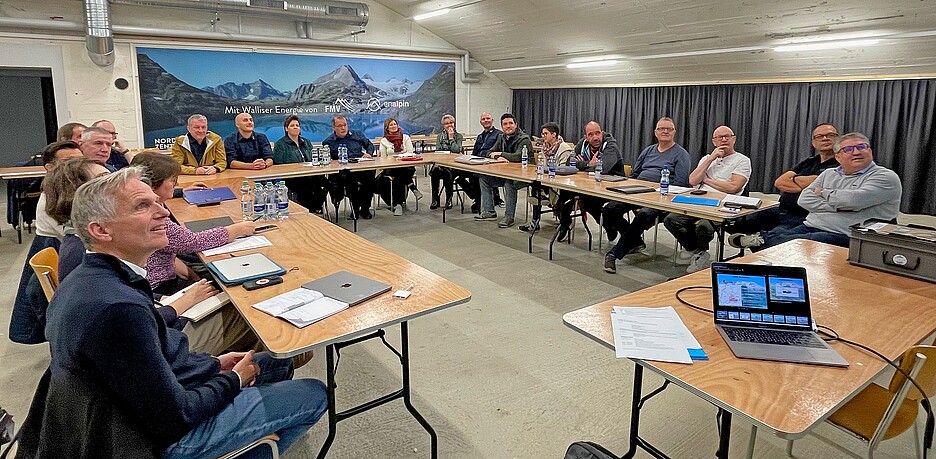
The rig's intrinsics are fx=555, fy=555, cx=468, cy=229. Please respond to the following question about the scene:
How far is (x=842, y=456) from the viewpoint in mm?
2125

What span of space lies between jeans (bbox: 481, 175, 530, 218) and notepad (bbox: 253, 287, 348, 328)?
4.08m

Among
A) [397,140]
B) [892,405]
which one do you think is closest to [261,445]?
[892,405]

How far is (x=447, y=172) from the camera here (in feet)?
22.5

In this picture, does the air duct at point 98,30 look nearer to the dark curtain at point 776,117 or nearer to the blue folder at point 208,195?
the blue folder at point 208,195

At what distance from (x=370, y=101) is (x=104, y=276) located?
875 centimetres

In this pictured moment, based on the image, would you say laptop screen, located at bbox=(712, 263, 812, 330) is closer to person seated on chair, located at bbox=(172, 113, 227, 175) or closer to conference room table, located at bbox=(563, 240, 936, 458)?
conference room table, located at bbox=(563, 240, 936, 458)

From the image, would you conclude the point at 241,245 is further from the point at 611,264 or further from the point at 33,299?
the point at 611,264

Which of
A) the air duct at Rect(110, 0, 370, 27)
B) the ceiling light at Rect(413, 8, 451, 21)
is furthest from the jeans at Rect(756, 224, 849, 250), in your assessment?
the air duct at Rect(110, 0, 370, 27)

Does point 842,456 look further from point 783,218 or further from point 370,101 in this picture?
point 370,101

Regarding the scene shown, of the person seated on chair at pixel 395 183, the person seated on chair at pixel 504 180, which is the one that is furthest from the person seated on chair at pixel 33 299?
the person seated on chair at pixel 504 180

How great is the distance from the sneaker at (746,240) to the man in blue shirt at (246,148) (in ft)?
14.3

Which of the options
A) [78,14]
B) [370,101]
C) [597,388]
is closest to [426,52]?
[370,101]

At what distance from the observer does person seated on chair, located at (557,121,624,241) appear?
516 cm

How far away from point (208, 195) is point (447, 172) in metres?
3.32
